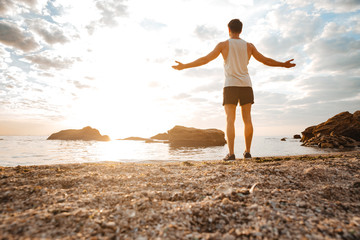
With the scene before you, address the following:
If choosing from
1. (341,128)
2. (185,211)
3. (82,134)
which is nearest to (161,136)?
(82,134)

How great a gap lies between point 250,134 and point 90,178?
13.8 ft

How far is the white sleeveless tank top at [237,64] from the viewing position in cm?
513

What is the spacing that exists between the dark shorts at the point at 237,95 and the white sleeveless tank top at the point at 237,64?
11 cm

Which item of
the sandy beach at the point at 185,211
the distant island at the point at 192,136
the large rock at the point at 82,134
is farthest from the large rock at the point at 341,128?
the large rock at the point at 82,134

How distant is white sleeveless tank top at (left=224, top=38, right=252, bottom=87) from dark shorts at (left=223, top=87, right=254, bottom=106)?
11 centimetres

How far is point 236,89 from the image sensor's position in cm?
511

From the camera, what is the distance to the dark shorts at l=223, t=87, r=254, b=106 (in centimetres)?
511

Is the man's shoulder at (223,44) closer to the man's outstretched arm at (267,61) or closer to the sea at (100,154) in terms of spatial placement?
the man's outstretched arm at (267,61)

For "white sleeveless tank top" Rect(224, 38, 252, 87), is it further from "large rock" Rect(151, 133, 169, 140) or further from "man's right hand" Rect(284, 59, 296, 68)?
"large rock" Rect(151, 133, 169, 140)

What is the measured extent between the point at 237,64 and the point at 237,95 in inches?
34.2

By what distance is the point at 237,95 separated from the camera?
5.13 meters

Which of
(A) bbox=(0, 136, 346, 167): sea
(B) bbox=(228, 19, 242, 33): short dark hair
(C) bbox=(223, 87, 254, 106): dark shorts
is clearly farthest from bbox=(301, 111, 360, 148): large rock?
(B) bbox=(228, 19, 242, 33): short dark hair

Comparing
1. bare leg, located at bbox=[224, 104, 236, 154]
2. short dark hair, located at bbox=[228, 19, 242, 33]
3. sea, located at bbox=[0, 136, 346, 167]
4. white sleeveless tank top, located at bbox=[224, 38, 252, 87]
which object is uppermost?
short dark hair, located at bbox=[228, 19, 242, 33]

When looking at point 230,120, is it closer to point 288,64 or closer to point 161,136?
point 288,64
